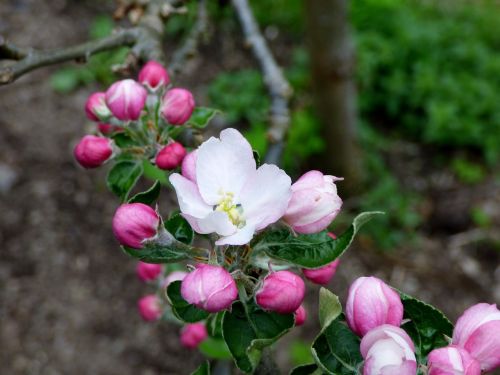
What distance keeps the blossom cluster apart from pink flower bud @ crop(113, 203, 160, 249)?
0.32 metres

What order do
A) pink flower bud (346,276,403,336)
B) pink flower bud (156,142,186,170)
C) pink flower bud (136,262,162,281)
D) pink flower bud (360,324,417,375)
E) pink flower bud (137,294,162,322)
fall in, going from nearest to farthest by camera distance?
pink flower bud (360,324,417,375), pink flower bud (346,276,403,336), pink flower bud (156,142,186,170), pink flower bud (136,262,162,281), pink flower bud (137,294,162,322)

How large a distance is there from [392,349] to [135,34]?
1022mm

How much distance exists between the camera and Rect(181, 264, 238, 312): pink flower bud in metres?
0.92

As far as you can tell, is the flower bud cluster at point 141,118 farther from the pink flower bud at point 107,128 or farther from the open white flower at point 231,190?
the open white flower at point 231,190

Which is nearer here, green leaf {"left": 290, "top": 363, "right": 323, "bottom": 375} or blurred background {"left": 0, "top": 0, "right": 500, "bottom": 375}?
green leaf {"left": 290, "top": 363, "right": 323, "bottom": 375}

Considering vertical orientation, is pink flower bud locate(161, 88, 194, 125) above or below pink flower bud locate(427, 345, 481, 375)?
above

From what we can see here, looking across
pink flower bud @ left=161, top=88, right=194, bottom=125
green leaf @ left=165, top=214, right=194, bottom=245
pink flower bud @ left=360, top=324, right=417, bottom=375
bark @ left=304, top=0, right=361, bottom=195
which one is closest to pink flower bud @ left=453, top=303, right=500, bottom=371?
pink flower bud @ left=360, top=324, right=417, bottom=375

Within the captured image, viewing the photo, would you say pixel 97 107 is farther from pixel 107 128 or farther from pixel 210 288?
pixel 210 288

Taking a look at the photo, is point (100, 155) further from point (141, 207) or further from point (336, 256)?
point (336, 256)

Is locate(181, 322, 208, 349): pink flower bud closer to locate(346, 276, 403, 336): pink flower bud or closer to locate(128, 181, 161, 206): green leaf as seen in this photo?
locate(128, 181, 161, 206): green leaf

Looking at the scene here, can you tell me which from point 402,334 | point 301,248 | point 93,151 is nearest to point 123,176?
point 93,151

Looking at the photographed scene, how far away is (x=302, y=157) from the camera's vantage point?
3443 millimetres

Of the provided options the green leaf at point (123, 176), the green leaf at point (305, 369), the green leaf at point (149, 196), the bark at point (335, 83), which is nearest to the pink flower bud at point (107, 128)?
the green leaf at point (123, 176)

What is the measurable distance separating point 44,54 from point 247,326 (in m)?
0.73
